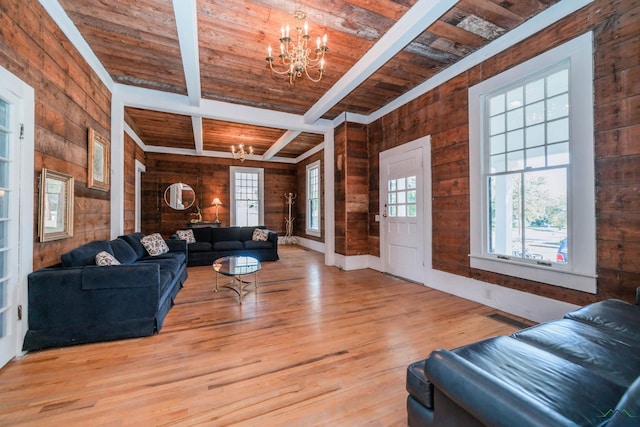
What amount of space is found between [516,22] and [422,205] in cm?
233

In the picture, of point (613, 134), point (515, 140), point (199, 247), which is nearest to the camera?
point (613, 134)

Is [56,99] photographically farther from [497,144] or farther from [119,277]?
[497,144]

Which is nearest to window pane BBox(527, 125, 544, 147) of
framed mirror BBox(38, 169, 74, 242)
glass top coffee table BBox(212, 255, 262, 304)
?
glass top coffee table BBox(212, 255, 262, 304)

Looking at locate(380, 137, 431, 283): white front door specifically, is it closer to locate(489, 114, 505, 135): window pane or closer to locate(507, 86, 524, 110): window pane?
locate(489, 114, 505, 135): window pane

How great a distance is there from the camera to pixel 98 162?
3465 mm

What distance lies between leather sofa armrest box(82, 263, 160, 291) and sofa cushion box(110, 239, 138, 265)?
1.13 meters

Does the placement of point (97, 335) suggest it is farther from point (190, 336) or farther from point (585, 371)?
point (585, 371)

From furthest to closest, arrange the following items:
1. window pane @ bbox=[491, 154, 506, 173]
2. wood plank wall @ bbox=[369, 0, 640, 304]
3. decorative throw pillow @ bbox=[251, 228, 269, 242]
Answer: decorative throw pillow @ bbox=[251, 228, 269, 242], window pane @ bbox=[491, 154, 506, 173], wood plank wall @ bbox=[369, 0, 640, 304]

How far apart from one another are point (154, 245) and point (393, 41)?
4.55 meters

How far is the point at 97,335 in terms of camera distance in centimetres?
234

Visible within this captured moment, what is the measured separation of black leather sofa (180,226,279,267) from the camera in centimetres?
568

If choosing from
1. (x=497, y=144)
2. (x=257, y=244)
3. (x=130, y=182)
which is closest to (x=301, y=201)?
(x=257, y=244)

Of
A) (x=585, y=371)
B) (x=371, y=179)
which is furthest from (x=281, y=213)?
(x=585, y=371)

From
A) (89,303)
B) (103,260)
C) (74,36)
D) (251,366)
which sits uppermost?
(74,36)
